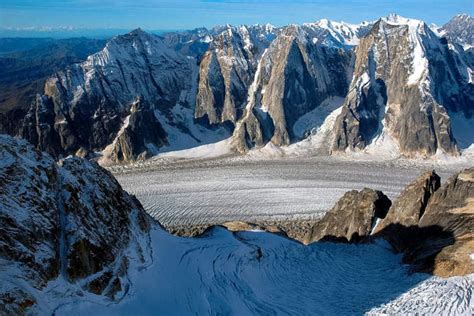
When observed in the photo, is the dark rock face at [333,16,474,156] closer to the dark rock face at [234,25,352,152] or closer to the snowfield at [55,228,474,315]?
the dark rock face at [234,25,352,152]

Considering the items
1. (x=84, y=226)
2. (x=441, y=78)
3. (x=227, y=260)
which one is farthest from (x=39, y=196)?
(x=441, y=78)

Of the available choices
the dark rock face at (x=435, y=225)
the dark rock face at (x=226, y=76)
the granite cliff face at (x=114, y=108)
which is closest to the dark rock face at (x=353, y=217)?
the dark rock face at (x=435, y=225)

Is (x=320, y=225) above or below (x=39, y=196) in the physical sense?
below

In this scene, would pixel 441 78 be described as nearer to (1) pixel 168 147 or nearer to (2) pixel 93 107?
(1) pixel 168 147

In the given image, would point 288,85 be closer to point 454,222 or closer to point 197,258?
point 454,222

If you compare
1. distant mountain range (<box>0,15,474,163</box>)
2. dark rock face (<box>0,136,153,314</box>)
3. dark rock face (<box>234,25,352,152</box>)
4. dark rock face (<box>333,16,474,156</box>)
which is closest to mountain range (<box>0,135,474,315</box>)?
dark rock face (<box>0,136,153,314</box>)
